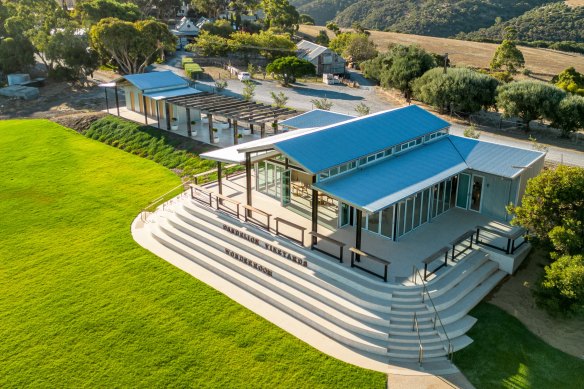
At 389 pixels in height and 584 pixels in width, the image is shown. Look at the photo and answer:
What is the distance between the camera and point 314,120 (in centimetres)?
3431

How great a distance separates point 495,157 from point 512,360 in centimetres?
1203

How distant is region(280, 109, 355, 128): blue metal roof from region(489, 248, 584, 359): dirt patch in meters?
15.5

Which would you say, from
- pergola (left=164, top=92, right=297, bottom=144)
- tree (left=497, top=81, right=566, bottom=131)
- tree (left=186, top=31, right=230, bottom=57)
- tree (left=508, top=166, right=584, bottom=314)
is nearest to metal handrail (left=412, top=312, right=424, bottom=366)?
tree (left=508, top=166, right=584, bottom=314)

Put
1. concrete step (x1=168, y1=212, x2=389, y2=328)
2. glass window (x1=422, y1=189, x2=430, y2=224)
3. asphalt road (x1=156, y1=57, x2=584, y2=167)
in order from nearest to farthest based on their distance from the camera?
concrete step (x1=168, y1=212, x2=389, y2=328) → glass window (x1=422, y1=189, x2=430, y2=224) → asphalt road (x1=156, y1=57, x2=584, y2=167)

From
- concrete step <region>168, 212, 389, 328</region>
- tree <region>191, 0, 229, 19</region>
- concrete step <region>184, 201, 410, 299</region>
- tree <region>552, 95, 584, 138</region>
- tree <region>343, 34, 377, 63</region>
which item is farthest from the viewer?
tree <region>191, 0, 229, 19</region>

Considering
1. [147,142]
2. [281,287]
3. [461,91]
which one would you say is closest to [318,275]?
[281,287]

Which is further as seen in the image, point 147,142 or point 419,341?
point 147,142

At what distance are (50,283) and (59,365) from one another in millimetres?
6165

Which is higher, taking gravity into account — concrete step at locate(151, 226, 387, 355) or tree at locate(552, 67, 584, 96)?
tree at locate(552, 67, 584, 96)

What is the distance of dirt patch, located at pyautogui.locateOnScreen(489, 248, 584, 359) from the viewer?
1877cm

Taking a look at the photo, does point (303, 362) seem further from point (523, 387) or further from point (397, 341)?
point (523, 387)

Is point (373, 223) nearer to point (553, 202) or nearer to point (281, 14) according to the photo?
point (553, 202)

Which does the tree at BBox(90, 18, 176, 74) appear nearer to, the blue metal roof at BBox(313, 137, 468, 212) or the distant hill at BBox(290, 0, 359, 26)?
the blue metal roof at BBox(313, 137, 468, 212)

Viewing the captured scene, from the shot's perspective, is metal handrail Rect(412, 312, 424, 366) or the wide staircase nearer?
metal handrail Rect(412, 312, 424, 366)
